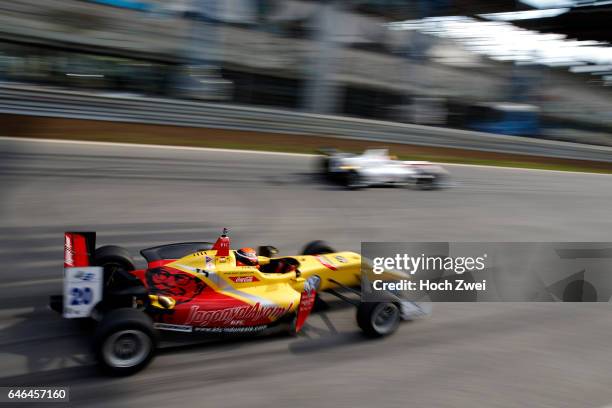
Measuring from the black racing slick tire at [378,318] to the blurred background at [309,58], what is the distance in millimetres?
11327

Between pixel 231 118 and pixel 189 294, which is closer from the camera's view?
pixel 189 294

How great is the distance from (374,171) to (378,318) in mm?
6111

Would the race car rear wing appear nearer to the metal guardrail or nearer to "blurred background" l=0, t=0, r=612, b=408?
"blurred background" l=0, t=0, r=612, b=408

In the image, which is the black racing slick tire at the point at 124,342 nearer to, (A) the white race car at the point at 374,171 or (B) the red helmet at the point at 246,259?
(B) the red helmet at the point at 246,259

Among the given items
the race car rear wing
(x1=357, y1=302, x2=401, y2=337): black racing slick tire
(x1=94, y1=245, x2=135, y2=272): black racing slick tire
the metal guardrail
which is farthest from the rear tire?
the metal guardrail

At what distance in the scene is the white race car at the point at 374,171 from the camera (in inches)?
444

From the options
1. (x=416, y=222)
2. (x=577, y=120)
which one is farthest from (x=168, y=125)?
(x=577, y=120)

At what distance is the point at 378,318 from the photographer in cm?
572

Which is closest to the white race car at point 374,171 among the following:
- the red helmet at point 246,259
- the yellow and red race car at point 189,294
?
the yellow and red race car at point 189,294

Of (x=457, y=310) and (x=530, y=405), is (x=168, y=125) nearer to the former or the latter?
(x=457, y=310)

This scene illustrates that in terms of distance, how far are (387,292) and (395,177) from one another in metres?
6.28

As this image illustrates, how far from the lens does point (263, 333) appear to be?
18.2 feet

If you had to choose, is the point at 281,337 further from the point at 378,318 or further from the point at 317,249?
the point at 317,249

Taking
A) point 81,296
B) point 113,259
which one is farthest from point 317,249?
point 81,296
